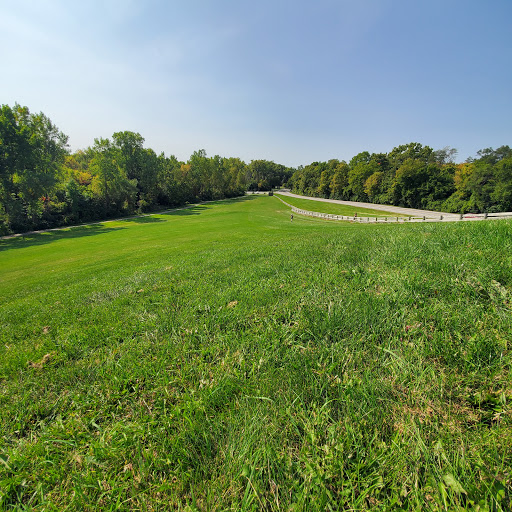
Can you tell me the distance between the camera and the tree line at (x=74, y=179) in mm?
31734

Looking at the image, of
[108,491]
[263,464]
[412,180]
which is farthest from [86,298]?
[412,180]

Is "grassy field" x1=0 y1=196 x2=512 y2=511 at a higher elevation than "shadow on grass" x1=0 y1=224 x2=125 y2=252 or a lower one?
higher

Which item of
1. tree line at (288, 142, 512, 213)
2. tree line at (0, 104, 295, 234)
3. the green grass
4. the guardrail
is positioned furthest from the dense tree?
tree line at (288, 142, 512, 213)

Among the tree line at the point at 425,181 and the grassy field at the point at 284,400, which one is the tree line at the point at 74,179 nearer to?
the grassy field at the point at 284,400

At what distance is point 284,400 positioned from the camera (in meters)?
2.09

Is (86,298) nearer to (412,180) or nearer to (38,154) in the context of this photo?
(38,154)

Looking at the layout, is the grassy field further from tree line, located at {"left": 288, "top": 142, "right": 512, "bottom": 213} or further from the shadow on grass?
tree line, located at {"left": 288, "top": 142, "right": 512, "bottom": 213}

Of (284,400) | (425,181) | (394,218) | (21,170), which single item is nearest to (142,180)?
(21,170)

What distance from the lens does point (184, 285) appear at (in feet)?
18.1

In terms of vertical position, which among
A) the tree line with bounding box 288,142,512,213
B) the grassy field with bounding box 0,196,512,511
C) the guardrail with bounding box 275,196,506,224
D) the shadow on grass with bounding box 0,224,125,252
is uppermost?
the tree line with bounding box 288,142,512,213

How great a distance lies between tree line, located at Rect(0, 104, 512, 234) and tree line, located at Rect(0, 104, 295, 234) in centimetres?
11

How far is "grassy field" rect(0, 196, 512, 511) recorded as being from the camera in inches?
58.3

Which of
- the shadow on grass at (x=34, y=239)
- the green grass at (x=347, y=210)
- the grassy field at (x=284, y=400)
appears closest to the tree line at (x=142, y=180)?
the shadow on grass at (x=34, y=239)

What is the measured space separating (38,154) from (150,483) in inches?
1931
